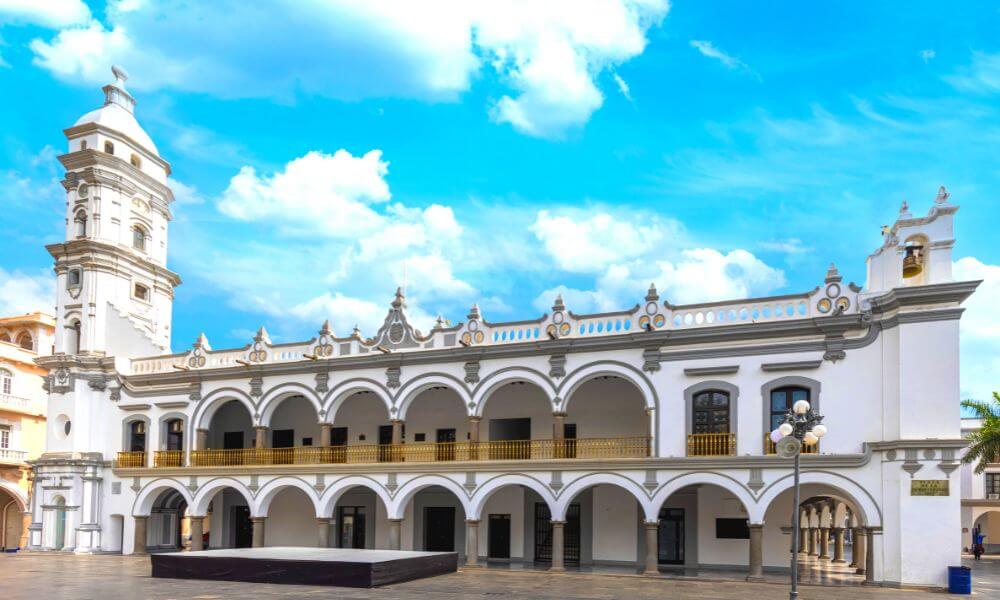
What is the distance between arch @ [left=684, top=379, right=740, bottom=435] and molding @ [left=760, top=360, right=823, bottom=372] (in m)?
1.02

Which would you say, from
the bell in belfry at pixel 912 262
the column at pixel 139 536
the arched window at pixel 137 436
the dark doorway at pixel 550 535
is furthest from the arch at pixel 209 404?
the bell in belfry at pixel 912 262

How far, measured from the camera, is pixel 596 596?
18.9m

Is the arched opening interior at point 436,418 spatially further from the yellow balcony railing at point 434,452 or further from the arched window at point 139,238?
the arched window at point 139,238

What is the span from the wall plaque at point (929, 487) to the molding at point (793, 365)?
3632 mm

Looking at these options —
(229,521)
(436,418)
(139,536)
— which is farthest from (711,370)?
(139,536)

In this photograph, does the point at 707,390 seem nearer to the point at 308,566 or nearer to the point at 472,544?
the point at 472,544

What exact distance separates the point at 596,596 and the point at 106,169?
82.5 ft

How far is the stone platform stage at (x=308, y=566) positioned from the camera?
65.6ft

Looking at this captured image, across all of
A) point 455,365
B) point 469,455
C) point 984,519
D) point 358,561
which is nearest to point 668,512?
point 469,455

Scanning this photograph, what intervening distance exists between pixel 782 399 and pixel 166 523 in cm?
2422

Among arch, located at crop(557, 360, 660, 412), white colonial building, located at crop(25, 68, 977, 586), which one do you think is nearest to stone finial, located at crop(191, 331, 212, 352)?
white colonial building, located at crop(25, 68, 977, 586)

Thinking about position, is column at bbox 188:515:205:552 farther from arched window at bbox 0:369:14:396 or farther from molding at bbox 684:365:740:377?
molding at bbox 684:365:740:377

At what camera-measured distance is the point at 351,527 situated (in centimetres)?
3162

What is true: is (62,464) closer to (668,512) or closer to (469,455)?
(469,455)
